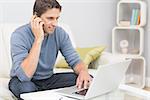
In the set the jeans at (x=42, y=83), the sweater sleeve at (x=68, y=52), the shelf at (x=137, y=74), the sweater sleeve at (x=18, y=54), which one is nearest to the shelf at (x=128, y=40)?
the shelf at (x=137, y=74)

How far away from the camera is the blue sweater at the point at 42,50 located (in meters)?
1.90

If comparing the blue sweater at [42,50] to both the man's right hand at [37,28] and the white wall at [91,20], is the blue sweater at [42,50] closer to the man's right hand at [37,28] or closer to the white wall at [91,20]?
the man's right hand at [37,28]

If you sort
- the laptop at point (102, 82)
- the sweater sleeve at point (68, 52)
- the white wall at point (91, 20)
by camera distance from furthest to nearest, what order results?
the white wall at point (91, 20)
the sweater sleeve at point (68, 52)
the laptop at point (102, 82)

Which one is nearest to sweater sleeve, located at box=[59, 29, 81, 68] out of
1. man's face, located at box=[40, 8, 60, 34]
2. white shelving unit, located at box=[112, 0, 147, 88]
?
man's face, located at box=[40, 8, 60, 34]

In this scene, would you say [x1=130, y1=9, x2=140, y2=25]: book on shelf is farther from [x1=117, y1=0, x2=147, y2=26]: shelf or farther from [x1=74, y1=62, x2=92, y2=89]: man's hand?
[x1=74, y1=62, x2=92, y2=89]: man's hand

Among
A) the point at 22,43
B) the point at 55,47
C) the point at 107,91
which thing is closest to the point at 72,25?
the point at 55,47

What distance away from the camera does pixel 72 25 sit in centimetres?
379

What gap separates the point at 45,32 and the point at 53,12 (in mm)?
160

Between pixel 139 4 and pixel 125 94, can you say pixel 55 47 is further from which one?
pixel 139 4

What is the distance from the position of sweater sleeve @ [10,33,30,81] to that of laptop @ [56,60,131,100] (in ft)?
0.97

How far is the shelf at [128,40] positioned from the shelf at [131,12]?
93 mm

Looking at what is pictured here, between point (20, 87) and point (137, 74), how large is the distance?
2.43 meters

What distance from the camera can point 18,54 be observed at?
190 centimetres

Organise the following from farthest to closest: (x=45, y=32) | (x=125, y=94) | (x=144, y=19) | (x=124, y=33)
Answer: (x=124, y=33)
(x=144, y=19)
(x=45, y=32)
(x=125, y=94)
